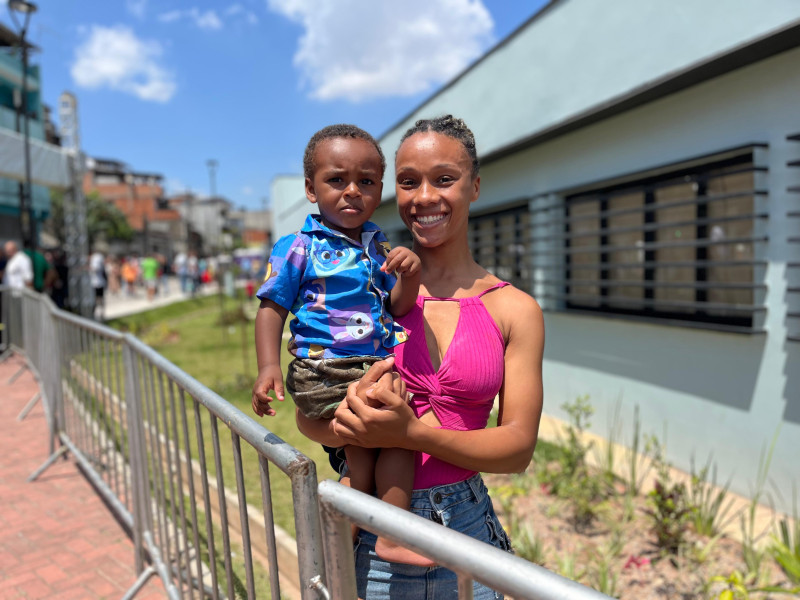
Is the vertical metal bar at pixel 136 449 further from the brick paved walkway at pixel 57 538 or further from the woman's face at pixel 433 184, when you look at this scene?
the woman's face at pixel 433 184

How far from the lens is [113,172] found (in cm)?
7350

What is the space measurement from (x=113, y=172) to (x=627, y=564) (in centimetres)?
8048

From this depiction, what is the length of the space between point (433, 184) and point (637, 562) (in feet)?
9.81

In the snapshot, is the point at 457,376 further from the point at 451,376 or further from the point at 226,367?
the point at 226,367

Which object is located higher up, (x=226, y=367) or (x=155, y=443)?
(x=155, y=443)

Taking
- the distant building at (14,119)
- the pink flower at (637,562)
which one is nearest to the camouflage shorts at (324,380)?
the pink flower at (637,562)

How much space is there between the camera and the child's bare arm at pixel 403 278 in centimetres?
143

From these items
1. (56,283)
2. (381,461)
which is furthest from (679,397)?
(56,283)

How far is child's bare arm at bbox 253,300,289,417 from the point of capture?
1523mm

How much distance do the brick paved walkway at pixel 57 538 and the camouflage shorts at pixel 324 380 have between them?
257cm

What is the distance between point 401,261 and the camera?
144 centimetres

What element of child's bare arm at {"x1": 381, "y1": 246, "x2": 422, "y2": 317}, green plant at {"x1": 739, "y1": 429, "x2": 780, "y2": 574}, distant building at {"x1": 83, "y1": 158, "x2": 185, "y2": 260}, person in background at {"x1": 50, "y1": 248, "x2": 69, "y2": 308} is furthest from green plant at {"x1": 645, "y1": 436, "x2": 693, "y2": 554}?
distant building at {"x1": 83, "y1": 158, "x2": 185, "y2": 260}

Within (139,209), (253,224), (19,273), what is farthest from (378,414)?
(253,224)

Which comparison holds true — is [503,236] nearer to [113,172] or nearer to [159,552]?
[159,552]
